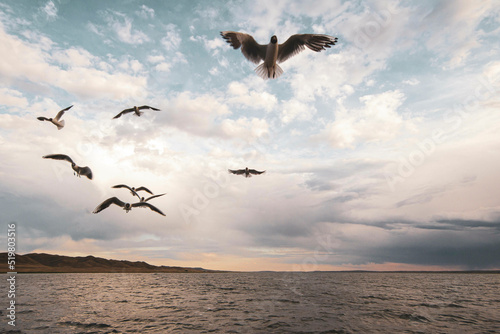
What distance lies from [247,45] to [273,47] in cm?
150

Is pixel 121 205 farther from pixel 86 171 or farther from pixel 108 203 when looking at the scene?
pixel 86 171

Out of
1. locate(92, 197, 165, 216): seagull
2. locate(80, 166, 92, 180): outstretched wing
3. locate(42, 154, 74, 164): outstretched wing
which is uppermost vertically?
locate(42, 154, 74, 164): outstretched wing

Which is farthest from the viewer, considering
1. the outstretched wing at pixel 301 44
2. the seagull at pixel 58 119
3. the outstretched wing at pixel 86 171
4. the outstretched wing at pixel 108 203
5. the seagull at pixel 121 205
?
the seagull at pixel 58 119

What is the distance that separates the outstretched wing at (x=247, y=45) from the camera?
48.8ft

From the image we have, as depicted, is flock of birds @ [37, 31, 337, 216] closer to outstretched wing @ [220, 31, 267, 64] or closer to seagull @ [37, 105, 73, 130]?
outstretched wing @ [220, 31, 267, 64]

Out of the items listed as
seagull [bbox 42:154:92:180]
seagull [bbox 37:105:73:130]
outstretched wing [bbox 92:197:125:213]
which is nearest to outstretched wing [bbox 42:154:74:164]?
seagull [bbox 42:154:92:180]

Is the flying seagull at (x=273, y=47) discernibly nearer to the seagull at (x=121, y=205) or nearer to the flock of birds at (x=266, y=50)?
the flock of birds at (x=266, y=50)

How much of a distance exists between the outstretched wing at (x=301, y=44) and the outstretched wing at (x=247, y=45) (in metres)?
1.09

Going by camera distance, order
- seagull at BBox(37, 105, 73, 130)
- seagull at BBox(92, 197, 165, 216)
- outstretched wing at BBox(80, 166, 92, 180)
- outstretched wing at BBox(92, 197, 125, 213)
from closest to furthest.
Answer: outstretched wing at BBox(92, 197, 125, 213) → seagull at BBox(92, 197, 165, 216) → outstretched wing at BBox(80, 166, 92, 180) → seagull at BBox(37, 105, 73, 130)

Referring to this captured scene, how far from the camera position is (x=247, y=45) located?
15461mm

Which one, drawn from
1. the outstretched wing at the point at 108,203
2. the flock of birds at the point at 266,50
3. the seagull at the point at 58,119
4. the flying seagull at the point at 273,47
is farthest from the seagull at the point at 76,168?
the flying seagull at the point at 273,47

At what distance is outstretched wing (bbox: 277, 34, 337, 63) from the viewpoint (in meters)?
14.8

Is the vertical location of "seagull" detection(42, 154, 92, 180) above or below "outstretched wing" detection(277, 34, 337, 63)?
below

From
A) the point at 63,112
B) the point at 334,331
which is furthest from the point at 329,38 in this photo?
the point at 63,112
